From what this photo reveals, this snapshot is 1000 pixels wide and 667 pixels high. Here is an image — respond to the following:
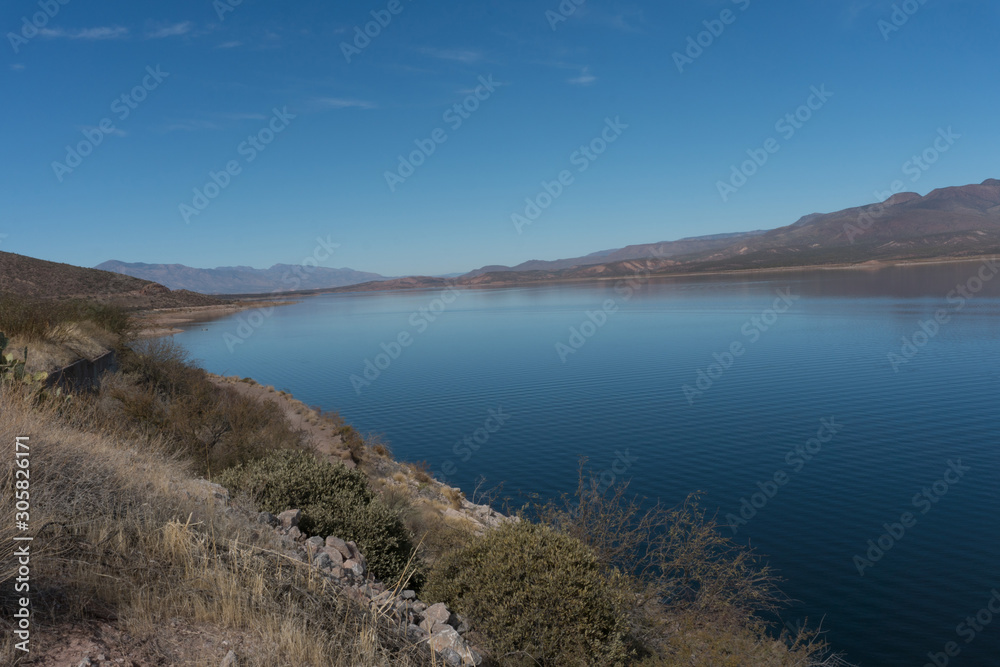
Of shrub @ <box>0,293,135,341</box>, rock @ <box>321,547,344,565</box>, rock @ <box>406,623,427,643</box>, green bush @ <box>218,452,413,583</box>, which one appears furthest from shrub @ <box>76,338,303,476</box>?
rock @ <box>406,623,427,643</box>

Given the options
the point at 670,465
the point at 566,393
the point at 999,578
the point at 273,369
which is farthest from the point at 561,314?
the point at 999,578

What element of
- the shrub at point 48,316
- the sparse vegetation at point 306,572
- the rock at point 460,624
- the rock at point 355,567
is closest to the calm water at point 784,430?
the sparse vegetation at point 306,572

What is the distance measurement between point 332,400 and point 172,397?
14.2m

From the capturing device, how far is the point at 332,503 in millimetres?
8180

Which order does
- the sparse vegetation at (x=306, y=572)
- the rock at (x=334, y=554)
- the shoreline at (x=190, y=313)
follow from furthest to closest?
the shoreline at (x=190, y=313)
the rock at (x=334, y=554)
the sparse vegetation at (x=306, y=572)

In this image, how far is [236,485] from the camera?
A: 28.6 feet

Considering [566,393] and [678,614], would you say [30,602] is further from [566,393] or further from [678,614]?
[566,393]

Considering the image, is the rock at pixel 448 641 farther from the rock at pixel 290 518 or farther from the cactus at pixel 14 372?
the cactus at pixel 14 372

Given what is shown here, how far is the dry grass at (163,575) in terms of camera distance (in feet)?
12.0

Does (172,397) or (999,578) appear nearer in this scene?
(999,578)

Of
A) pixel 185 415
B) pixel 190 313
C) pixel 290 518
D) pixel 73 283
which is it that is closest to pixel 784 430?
pixel 290 518

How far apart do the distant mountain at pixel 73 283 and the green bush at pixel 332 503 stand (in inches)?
2075

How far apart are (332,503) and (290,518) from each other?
85cm

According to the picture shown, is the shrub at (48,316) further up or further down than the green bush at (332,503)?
further up
